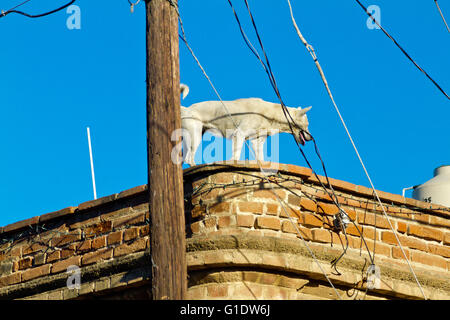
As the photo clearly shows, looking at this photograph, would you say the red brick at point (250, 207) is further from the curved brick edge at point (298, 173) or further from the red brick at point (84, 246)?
the red brick at point (84, 246)

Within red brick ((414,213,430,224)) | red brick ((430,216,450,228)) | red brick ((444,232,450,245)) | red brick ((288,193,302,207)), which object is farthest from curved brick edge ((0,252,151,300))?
red brick ((444,232,450,245))

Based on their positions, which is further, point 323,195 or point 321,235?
point 323,195

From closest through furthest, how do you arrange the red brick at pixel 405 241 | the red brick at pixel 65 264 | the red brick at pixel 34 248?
the red brick at pixel 405 241 → the red brick at pixel 65 264 → the red brick at pixel 34 248

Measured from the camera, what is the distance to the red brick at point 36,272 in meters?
Result: 8.38

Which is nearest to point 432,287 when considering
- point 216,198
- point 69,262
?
point 216,198

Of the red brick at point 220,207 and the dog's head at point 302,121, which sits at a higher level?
the dog's head at point 302,121

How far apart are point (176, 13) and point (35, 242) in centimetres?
311

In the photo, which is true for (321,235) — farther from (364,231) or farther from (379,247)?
(379,247)

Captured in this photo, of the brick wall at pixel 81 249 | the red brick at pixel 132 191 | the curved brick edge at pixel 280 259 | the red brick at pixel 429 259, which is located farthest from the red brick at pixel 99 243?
the red brick at pixel 429 259

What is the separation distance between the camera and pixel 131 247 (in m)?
7.86

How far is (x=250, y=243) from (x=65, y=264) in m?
2.09

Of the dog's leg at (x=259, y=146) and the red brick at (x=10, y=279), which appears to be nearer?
the red brick at (x=10, y=279)

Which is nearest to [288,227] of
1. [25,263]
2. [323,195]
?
[323,195]
